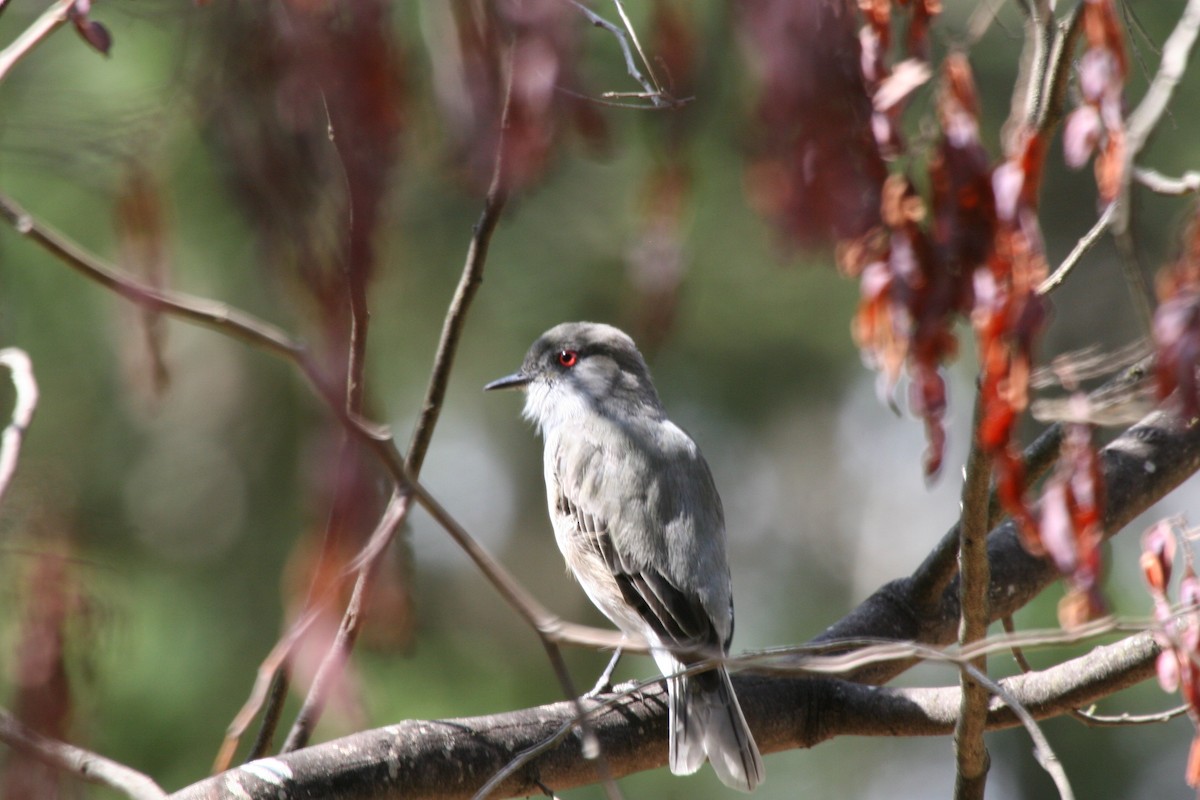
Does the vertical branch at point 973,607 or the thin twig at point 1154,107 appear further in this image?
the vertical branch at point 973,607

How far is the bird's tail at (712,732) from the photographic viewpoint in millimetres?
3676

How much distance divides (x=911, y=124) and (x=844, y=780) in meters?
6.14

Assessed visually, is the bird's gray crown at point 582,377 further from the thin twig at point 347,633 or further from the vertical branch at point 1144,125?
the vertical branch at point 1144,125

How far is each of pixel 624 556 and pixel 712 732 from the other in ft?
3.19

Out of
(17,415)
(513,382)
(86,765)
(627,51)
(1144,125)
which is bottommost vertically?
(86,765)

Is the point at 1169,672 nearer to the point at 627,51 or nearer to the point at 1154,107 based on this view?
the point at 1154,107

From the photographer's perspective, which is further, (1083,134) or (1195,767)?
(1195,767)

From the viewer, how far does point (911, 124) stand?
7.62 meters

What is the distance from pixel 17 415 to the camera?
6.62 ft

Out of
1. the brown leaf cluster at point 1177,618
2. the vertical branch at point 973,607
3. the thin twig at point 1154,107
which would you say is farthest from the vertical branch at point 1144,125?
the brown leaf cluster at point 1177,618

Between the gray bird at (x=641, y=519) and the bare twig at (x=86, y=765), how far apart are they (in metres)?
1.87

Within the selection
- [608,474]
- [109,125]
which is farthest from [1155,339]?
[608,474]

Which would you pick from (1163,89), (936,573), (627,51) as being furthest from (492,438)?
(1163,89)

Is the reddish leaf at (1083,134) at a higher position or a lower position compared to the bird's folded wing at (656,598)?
higher
